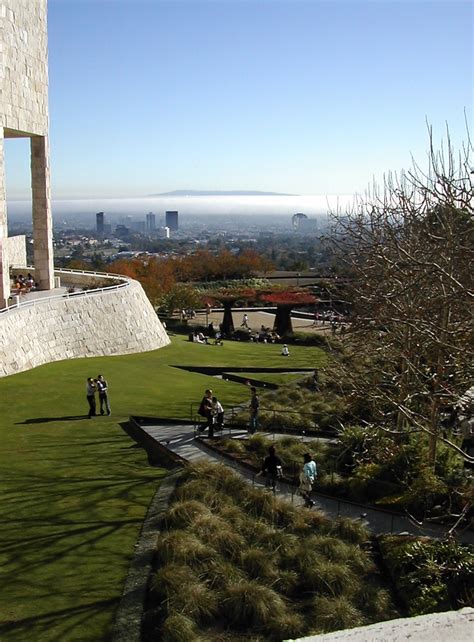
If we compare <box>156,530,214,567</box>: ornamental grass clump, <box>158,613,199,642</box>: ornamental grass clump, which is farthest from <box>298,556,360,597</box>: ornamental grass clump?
<box>158,613,199,642</box>: ornamental grass clump

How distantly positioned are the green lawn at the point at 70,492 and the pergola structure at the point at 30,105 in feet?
26.0

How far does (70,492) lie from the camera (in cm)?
1363

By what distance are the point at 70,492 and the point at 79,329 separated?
1618 centimetres

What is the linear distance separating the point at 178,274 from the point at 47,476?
2770 inches

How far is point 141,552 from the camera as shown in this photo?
446 inches

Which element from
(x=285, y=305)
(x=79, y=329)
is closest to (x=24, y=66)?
(x=79, y=329)

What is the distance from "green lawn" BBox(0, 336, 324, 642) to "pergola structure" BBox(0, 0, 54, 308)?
7.92 metres

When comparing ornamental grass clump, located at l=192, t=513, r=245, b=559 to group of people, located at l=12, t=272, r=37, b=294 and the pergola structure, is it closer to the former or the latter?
the pergola structure

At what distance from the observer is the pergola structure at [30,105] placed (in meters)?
27.9

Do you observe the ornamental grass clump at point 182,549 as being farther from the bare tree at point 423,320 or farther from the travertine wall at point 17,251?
the travertine wall at point 17,251

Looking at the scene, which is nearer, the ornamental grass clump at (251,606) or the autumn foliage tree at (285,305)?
the ornamental grass clump at (251,606)

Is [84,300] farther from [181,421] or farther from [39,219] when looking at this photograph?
[181,421]

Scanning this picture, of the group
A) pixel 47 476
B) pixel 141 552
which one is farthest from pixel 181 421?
pixel 141 552

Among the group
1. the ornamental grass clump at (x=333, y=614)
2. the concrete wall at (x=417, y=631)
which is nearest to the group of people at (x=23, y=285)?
the ornamental grass clump at (x=333, y=614)
